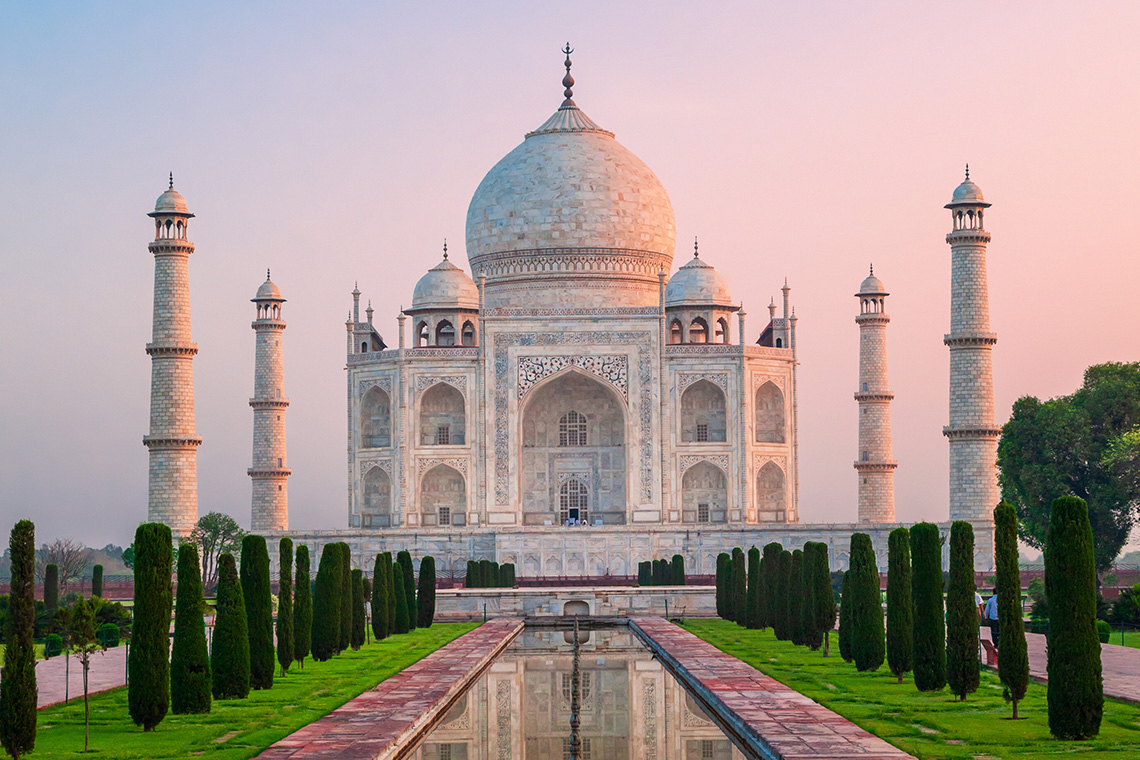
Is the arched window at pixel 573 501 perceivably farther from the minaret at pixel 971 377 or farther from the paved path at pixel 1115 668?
the paved path at pixel 1115 668

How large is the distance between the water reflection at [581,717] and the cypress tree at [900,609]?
206cm

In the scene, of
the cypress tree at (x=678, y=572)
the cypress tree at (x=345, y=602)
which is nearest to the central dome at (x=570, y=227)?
the cypress tree at (x=678, y=572)

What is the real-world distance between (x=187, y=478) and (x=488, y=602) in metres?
9.18

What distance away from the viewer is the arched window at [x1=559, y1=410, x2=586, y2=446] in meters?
37.1

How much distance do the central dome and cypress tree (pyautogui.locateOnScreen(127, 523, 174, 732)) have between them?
26.3m

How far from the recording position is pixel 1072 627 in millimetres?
10797

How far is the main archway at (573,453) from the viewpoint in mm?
36500

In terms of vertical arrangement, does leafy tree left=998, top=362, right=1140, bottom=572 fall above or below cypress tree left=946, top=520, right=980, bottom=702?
above

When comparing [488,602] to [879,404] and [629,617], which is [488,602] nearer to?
[629,617]

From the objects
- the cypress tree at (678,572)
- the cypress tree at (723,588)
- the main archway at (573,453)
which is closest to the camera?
the cypress tree at (723,588)

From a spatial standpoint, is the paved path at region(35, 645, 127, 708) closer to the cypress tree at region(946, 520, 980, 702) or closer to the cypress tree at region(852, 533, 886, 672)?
the cypress tree at region(852, 533, 886, 672)

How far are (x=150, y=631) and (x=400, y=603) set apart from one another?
10.6 m

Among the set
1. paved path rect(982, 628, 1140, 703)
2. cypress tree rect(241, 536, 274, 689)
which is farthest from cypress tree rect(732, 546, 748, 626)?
cypress tree rect(241, 536, 274, 689)

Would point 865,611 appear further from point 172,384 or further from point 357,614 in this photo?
point 172,384
